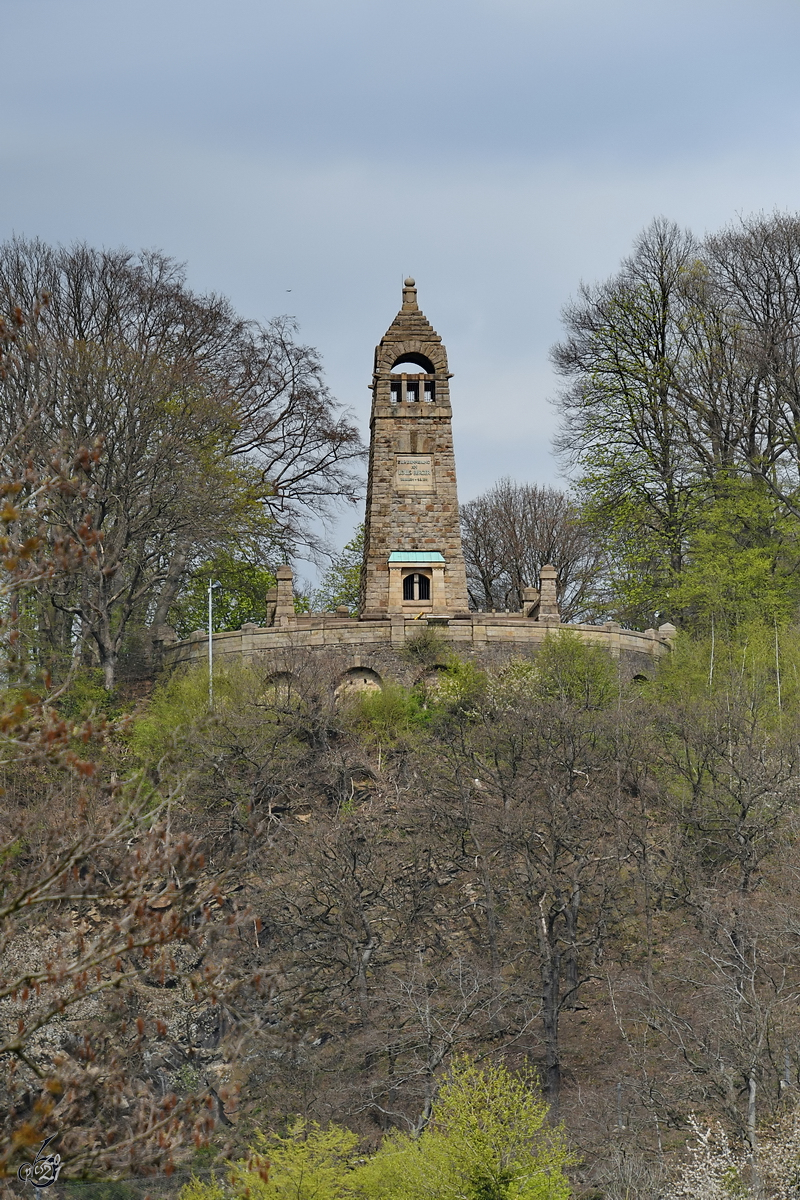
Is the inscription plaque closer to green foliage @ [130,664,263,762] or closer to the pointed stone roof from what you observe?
the pointed stone roof

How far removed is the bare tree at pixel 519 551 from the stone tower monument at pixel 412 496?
43.2 ft

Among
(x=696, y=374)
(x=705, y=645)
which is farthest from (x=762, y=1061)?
(x=696, y=374)

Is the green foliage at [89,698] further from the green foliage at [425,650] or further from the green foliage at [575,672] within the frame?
the green foliage at [575,672]

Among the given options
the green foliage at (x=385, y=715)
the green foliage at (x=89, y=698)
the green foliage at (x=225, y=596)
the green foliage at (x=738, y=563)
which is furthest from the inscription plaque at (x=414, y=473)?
the green foliage at (x=89, y=698)

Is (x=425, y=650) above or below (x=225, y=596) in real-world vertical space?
below

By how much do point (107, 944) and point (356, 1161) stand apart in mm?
13809

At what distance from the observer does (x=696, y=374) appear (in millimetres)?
46969

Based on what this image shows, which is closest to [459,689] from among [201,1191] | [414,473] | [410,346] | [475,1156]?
[414,473]

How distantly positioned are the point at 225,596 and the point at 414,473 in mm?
9126

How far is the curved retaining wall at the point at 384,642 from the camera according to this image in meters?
40.6

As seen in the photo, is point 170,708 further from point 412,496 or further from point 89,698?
point 412,496

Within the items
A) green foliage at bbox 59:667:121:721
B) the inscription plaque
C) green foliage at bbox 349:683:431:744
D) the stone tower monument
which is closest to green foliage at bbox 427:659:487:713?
green foliage at bbox 349:683:431:744

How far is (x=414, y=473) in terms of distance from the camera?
143ft

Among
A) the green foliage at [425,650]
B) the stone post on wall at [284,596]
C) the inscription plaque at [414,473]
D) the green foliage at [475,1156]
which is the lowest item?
the green foliage at [475,1156]
